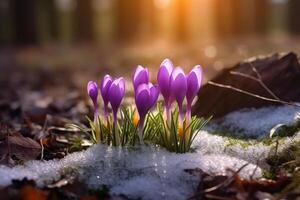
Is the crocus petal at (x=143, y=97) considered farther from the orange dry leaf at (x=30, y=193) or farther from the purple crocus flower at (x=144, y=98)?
the orange dry leaf at (x=30, y=193)

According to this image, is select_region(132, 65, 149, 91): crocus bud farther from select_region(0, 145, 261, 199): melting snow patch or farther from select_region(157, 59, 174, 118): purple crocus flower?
select_region(0, 145, 261, 199): melting snow patch

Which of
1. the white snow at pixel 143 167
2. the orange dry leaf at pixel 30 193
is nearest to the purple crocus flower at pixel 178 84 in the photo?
the white snow at pixel 143 167

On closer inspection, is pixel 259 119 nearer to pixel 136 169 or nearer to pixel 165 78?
pixel 165 78

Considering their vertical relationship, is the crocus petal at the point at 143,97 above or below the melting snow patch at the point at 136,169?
above

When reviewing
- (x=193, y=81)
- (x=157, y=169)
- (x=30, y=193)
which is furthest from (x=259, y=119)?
(x=30, y=193)

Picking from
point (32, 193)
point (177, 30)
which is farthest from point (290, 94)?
point (177, 30)

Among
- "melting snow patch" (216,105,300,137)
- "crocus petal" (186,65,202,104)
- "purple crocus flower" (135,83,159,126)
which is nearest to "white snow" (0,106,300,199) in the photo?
"purple crocus flower" (135,83,159,126)
